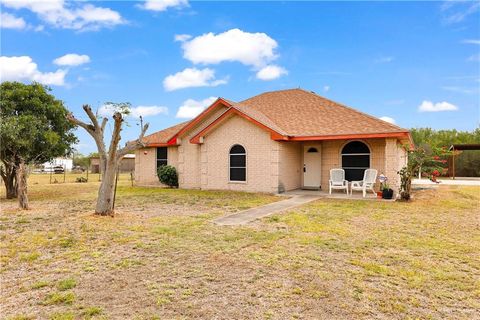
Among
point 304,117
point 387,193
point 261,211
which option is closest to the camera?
point 261,211

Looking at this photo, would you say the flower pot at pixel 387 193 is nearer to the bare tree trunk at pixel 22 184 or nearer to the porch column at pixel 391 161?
the porch column at pixel 391 161

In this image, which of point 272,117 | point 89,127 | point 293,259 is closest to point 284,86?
point 272,117

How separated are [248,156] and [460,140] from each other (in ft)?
121

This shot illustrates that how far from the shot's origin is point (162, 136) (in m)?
20.8

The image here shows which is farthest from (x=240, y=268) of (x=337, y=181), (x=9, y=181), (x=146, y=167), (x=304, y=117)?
(x=146, y=167)

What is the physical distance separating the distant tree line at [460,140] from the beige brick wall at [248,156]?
45.1 feet

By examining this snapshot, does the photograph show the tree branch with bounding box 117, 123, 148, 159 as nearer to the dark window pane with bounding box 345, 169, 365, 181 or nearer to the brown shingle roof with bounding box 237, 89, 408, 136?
the brown shingle roof with bounding box 237, 89, 408, 136

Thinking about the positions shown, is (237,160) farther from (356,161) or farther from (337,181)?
(356,161)

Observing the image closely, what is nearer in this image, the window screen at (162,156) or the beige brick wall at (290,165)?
the beige brick wall at (290,165)

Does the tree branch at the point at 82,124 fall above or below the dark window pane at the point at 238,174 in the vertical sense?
above

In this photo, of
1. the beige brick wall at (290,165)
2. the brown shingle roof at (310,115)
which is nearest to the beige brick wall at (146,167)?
the brown shingle roof at (310,115)

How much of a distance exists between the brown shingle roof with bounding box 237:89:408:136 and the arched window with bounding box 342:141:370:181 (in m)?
1.05

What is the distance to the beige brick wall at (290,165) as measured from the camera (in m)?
15.1

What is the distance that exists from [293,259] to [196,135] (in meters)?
12.6
